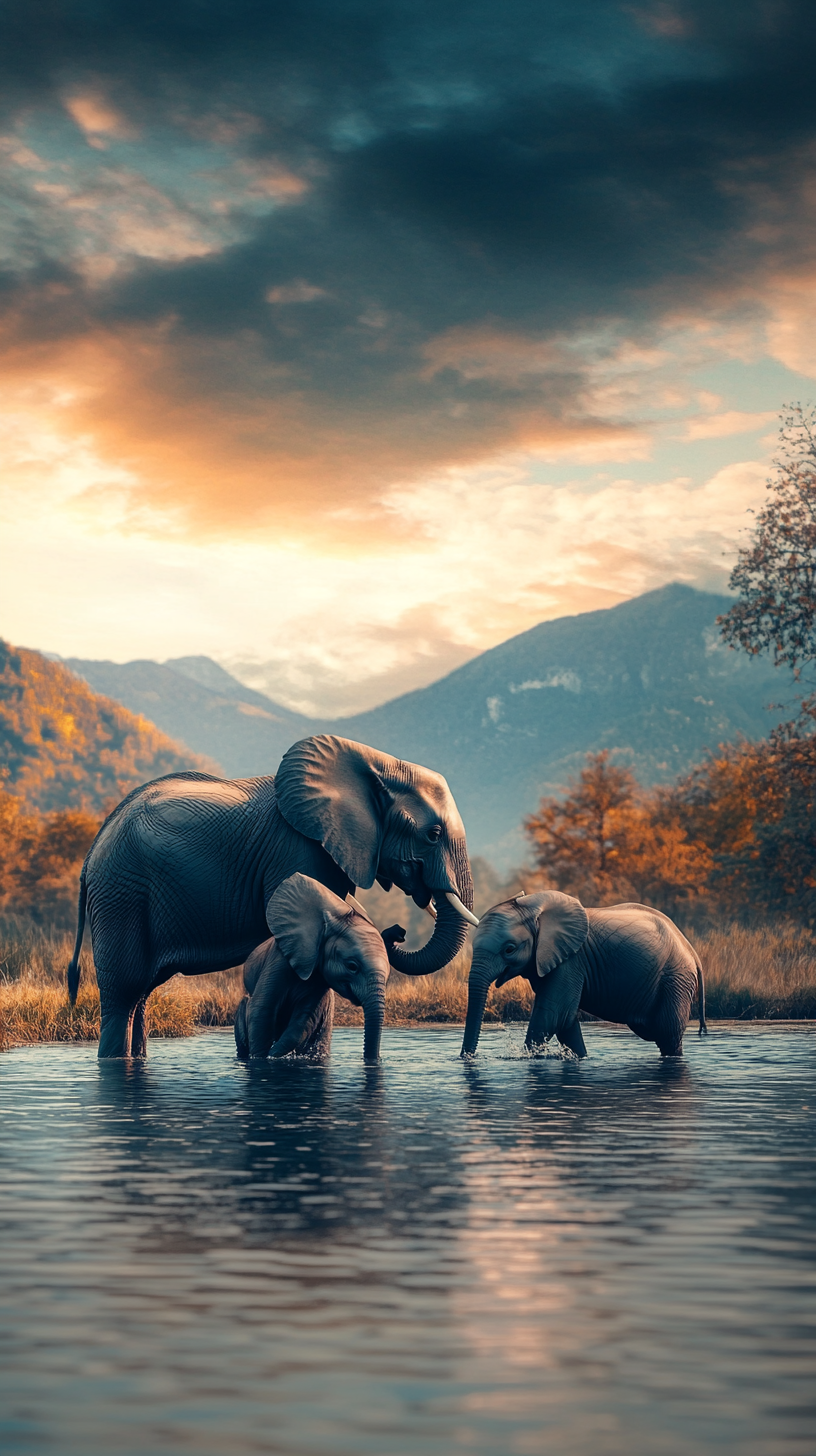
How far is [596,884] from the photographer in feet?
130

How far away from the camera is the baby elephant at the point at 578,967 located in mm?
16969

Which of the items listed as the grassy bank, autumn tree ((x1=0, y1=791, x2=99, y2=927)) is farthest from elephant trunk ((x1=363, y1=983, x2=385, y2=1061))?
autumn tree ((x1=0, y1=791, x2=99, y2=927))

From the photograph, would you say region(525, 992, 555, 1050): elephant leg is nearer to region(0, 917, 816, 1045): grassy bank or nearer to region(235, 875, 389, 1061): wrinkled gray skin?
region(235, 875, 389, 1061): wrinkled gray skin

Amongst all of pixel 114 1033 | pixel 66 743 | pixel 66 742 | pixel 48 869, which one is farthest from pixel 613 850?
pixel 66 742

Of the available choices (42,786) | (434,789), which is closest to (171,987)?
(434,789)

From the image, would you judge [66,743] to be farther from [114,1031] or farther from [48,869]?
[114,1031]

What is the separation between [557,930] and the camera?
667 inches

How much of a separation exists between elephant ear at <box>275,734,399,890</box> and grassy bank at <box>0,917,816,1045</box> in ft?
14.0

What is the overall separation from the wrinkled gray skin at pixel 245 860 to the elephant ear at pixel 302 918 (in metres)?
0.72

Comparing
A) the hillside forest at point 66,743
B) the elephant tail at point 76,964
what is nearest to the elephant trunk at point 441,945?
the elephant tail at point 76,964

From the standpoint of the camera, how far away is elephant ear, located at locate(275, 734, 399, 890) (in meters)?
17.0

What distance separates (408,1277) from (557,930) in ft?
33.6

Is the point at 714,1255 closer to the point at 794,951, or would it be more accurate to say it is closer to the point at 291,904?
the point at 291,904

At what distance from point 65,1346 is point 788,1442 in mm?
2400
